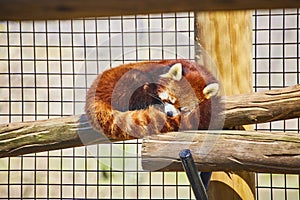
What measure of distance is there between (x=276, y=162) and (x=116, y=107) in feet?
1.89

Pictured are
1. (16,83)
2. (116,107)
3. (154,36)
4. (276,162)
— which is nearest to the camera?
(276,162)

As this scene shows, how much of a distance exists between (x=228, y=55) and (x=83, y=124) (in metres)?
0.62

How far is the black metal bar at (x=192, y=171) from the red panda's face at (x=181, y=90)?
186mm

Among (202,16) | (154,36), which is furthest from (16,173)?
(202,16)

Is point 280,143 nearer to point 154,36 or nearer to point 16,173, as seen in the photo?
point 154,36

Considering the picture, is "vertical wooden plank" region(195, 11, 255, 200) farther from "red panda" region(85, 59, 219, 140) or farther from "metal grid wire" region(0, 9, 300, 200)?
"metal grid wire" region(0, 9, 300, 200)

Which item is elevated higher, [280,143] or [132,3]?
[132,3]

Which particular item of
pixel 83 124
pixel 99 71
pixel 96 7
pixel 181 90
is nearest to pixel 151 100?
pixel 181 90

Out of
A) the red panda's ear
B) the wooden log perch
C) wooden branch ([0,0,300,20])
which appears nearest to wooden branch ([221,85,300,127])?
the wooden log perch

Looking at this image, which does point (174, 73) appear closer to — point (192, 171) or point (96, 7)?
point (192, 171)

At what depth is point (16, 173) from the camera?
136 inches

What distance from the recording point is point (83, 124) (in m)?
2.25

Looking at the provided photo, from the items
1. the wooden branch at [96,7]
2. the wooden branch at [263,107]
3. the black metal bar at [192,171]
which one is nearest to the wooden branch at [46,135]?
the black metal bar at [192,171]

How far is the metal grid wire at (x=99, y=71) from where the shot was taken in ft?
9.66
